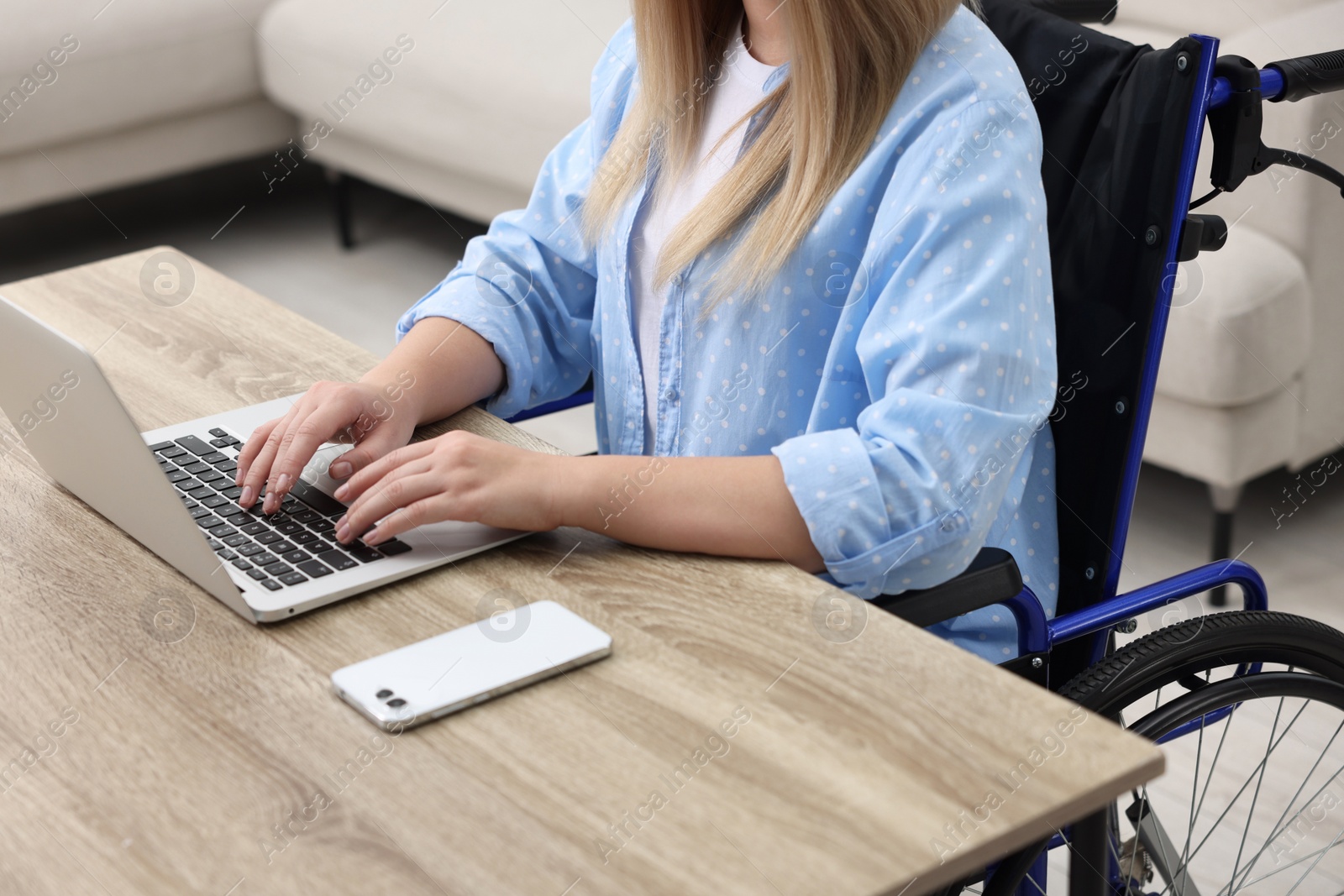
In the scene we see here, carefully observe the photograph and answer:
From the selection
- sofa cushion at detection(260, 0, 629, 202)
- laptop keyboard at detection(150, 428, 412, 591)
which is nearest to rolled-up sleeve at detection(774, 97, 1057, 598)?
laptop keyboard at detection(150, 428, 412, 591)

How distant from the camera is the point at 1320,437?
1965 millimetres

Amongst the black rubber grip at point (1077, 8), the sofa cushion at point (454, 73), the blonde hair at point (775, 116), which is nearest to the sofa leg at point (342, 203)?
the sofa cushion at point (454, 73)

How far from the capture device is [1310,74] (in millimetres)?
931

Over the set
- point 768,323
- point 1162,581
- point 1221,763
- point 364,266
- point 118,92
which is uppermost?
point 768,323

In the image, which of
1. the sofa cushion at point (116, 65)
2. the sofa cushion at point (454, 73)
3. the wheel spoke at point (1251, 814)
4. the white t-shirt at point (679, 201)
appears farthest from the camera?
the sofa cushion at point (116, 65)

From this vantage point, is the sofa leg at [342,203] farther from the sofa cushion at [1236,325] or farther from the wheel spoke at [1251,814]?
the wheel spoke at [1251,814]

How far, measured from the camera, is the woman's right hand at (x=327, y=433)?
2.80ft

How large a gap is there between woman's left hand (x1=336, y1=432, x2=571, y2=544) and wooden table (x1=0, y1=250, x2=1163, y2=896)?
0.03 m

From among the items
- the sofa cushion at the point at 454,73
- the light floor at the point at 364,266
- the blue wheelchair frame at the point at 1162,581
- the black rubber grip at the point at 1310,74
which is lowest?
the light floor at the point at 364,266

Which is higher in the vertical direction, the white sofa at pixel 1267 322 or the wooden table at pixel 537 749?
the wooden table at pixel 537 749

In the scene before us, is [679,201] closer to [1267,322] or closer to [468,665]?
[468,665]

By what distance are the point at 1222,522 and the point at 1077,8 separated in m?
1.01

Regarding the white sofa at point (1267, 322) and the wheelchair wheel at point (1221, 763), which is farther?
the white sofa at point (1267, 322)

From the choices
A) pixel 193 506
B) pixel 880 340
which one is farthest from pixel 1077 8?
pixel 193 506
